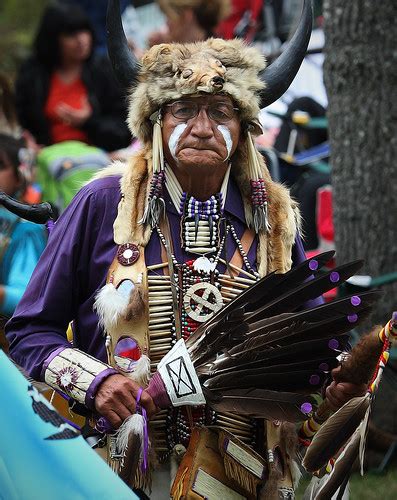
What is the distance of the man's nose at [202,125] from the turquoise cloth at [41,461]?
4.35 ft

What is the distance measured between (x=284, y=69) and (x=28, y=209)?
1.13m

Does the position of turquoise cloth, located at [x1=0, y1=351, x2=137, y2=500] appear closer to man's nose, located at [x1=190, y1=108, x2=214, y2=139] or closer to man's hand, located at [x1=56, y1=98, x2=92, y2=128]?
man's nose, located at [x1=190, y1=108, x2=214, y2=139]

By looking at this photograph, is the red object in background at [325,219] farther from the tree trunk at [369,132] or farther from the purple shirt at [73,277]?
the purple shirt at [73,277]

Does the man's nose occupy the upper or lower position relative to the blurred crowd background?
upper

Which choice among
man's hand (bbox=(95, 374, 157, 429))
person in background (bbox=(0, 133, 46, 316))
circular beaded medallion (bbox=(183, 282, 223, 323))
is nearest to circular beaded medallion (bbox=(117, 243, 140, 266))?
circular beaded medallion (bbox=(183, 282, 223, 323))

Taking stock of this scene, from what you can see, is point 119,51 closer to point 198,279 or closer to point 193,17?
point 198,279

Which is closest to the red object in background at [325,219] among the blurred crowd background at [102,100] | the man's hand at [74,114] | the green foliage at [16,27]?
the blurred crowd background at [102,100]

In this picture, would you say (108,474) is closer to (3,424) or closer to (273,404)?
(3,424)

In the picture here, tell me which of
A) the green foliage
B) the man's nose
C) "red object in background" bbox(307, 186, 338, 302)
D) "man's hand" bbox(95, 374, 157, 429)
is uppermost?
the man's nose

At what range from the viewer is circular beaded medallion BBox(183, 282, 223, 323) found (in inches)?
185

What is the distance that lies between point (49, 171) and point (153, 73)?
15.5ft

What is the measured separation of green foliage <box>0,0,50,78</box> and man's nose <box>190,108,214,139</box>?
13.9 metres

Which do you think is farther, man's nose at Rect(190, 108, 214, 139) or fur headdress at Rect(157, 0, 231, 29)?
fur headdress at Rect(157, 0, 231, 29)


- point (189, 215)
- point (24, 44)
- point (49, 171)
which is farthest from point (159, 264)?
point (24, 44)
